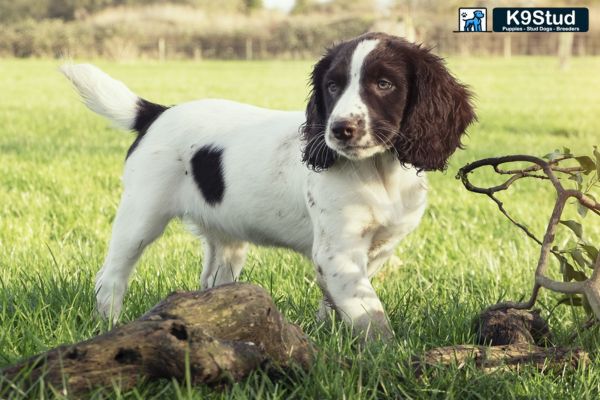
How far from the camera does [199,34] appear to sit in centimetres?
5400

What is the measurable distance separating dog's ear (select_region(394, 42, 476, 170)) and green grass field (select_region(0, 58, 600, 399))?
0.66 metres

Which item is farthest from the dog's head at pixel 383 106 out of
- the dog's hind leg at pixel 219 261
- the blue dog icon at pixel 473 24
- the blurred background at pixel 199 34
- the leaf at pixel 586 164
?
the blurred background at pixel 199 34

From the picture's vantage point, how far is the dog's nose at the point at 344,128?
3.27 meters

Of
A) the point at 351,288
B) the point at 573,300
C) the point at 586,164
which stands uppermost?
the point at 586,164

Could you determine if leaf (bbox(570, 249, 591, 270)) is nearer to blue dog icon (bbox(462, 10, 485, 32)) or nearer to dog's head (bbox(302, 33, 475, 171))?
dog's head (bbox(302, 33, 475, 171))

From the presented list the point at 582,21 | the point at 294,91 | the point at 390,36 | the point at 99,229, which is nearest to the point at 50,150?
the point at 99,229

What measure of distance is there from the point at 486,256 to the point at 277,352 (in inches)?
118

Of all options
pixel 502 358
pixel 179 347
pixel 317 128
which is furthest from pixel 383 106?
pixel 179 347

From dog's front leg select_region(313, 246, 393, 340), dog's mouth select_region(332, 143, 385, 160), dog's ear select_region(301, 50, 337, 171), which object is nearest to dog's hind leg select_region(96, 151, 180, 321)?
dog's ear select_region(301, 50, 337, 171)

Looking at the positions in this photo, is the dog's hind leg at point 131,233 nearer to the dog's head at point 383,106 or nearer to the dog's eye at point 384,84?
the dog's head at point 383,106

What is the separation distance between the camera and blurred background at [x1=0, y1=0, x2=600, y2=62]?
49.3 meters

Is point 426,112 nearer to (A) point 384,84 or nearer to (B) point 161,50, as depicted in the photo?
(A) point 384,84

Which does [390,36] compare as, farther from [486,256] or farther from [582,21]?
[582,21]

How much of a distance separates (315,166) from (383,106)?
1.31 feet
